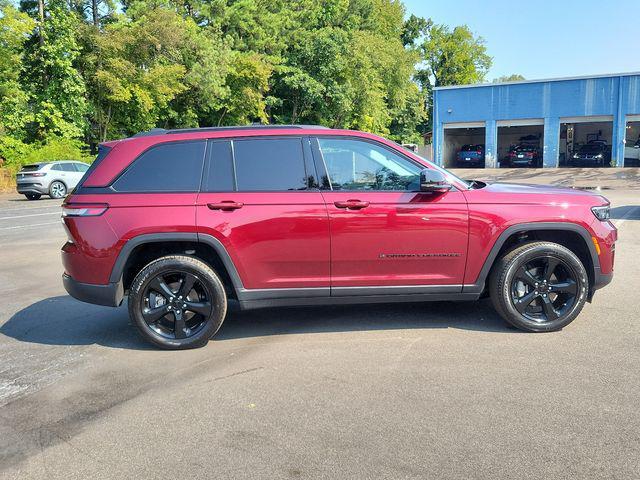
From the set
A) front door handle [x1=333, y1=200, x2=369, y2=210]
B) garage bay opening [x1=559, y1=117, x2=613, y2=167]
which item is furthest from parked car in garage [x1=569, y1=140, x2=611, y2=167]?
front door handle [x1=333, y1=200, x2=369, y2=210]

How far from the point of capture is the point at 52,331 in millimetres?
5383

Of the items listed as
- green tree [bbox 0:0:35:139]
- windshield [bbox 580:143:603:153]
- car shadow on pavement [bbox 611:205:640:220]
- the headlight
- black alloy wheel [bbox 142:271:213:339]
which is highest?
green tree [bbox 0:0:35:139]

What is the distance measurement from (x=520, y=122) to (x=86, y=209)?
42.9 meters

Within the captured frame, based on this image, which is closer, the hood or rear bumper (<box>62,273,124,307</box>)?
rear bumper (<box>62,273,124,307</box>)

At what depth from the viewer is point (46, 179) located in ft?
74.9

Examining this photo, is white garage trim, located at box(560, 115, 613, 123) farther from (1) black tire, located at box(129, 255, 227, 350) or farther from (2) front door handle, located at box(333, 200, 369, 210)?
(1) black tire, located at box(129, 255, 227, 350)

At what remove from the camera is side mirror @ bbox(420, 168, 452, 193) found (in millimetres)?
4613

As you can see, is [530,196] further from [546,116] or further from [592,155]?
[546,116]

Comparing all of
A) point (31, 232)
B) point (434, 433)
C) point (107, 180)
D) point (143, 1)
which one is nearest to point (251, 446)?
point (434, 433)

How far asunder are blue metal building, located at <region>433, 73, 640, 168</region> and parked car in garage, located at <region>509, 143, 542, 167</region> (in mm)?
589

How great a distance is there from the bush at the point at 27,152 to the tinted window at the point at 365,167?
2728 centimetres

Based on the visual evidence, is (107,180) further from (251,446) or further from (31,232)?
(31,232)

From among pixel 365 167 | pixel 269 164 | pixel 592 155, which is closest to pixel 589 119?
pixel 592 155

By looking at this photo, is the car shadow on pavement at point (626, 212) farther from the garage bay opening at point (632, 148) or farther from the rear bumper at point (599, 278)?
the garage bay opening at point (632, 148)
